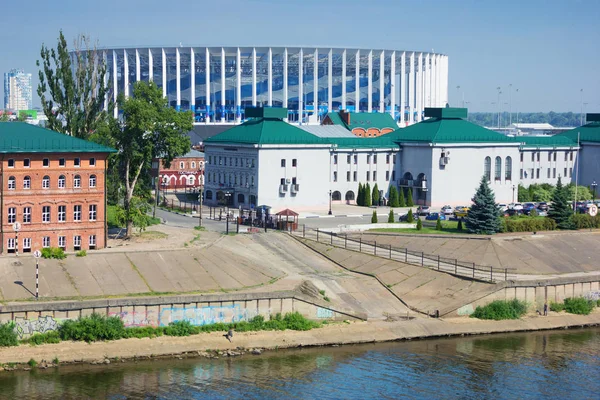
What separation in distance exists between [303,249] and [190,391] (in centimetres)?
2725

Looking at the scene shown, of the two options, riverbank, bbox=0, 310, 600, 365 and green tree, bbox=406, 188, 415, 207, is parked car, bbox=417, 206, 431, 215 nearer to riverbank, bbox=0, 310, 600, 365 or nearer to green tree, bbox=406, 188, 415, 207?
green tree, bbox=406, 188, 415, 207

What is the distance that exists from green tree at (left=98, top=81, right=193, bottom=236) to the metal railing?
11346 mm

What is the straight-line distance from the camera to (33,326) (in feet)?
176

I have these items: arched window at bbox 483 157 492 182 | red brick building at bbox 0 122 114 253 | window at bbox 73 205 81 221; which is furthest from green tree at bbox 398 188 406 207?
window at bbox 73 205 81 221

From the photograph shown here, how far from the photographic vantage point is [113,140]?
77188 millimetres

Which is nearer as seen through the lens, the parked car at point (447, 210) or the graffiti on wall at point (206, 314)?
the graffiti on wall at point (206, 314)

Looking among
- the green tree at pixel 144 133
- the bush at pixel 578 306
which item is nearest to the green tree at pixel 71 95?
the green tree at pixel 144 133

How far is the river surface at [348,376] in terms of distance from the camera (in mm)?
48750

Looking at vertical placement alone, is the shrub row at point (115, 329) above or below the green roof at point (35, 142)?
below

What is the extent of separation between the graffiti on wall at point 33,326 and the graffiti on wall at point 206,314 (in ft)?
19.4

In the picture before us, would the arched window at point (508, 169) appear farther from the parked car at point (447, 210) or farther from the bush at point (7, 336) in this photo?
the bush at point (7, 336)

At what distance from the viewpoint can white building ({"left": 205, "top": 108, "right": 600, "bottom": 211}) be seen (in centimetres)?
9912

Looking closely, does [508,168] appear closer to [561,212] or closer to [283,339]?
[561,212]

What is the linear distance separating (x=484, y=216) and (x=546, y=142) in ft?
133
